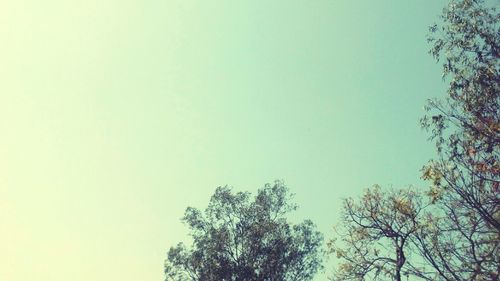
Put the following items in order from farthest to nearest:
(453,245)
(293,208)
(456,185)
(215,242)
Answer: (293,208) → (215,242) → (453,245) → (456,185)

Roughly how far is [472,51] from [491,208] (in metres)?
6.31

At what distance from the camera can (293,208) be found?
1384 inches

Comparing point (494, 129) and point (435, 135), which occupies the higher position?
point (435, 135)

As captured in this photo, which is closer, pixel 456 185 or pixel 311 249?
pixel 456 185

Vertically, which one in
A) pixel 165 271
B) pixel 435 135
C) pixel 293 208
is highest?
pixel 293 208

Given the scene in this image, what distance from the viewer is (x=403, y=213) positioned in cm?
1795

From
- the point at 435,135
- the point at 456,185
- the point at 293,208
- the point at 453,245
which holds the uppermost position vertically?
the point at 293,208

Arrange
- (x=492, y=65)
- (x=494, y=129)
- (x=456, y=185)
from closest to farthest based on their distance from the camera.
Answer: (x=494, y=129) < (x=492, y=65) < (x=456, y=185)

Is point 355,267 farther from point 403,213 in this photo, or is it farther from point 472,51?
point 472,51

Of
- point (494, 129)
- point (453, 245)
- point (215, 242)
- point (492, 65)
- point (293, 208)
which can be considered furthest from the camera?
point (293, 208)

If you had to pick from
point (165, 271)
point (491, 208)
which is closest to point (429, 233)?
point (491, 208)

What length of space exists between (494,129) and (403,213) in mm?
6203

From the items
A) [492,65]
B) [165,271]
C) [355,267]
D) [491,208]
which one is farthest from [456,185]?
[165,271]

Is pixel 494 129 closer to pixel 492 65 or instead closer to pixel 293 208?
pixel 492 65
